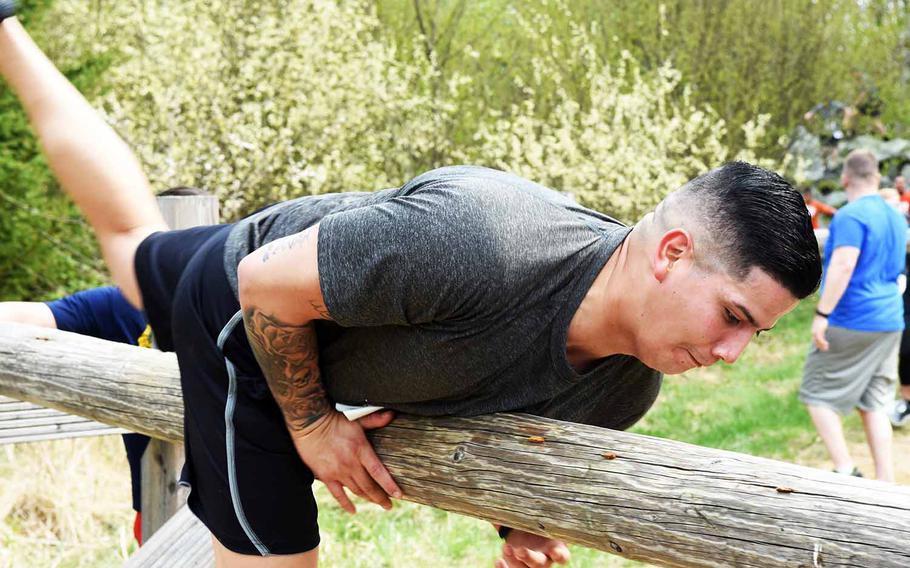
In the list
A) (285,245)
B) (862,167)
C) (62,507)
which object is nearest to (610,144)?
(862,167)

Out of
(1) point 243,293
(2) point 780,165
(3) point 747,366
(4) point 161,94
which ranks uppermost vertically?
(1) point 243,293

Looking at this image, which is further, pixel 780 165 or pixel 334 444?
pixel 780 165

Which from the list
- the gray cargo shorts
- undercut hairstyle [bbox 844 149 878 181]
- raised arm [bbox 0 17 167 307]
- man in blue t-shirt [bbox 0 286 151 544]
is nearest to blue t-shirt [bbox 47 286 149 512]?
man in blue t-shirt [bbox 0 286 151 544]

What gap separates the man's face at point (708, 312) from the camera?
1.55 meters

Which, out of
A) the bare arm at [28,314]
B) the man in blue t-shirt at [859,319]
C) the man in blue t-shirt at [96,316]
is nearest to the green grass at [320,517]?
the man in blue t-shirt at [859,319]

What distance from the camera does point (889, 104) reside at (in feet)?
43.8

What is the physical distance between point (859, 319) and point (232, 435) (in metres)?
4.10

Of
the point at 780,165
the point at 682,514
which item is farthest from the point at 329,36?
the point at 682,514

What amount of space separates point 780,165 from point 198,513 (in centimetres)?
1080

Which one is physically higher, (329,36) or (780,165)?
(329,36)

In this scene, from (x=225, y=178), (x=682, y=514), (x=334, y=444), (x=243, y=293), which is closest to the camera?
(x=682, y=514)

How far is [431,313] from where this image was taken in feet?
5.26

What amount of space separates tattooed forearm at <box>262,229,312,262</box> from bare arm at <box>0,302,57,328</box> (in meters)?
2.09

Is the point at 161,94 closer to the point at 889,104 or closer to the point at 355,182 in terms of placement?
the point at 355,182
